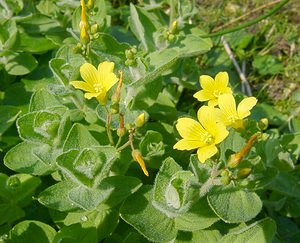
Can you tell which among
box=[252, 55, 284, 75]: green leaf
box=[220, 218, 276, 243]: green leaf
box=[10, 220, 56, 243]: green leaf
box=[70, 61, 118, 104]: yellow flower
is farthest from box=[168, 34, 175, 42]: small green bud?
box=[252, 55, 284, 75]: green leaf

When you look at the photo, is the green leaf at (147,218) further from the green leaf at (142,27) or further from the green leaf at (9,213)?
the green leaf at (142,27)

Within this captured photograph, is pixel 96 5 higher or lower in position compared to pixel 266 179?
higher

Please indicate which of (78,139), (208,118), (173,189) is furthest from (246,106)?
(78,139)

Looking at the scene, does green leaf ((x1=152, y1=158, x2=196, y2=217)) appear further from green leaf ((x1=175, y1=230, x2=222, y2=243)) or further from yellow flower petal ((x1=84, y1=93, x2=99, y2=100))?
yellow flower petal ((x1=84, y1=93, x2=99, y2=100))

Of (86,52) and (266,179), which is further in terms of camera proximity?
(86,52)

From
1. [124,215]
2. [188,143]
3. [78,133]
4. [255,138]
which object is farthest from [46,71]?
[255,138]

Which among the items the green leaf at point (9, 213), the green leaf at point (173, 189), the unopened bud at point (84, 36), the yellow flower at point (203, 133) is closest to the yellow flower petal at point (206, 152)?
the yellow flower at point (203, 133)

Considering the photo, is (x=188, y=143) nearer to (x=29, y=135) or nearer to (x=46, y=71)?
(x=29, y=135)
